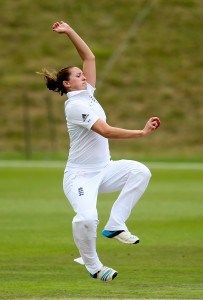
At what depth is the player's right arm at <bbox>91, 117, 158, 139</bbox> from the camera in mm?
10984

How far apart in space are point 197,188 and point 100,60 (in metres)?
21.8

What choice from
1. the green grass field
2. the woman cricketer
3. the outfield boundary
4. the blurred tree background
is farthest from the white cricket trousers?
the blurred tree background

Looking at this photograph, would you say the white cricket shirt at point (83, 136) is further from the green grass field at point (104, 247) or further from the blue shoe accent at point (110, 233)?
the green grass field at point (104, 247)

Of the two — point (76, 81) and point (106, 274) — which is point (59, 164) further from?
point (106, 274)

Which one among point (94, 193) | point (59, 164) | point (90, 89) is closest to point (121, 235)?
point (94, 193)

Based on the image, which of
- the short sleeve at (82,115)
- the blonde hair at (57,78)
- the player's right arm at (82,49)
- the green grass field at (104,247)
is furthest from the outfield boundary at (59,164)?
the short sleeve at (82,115)

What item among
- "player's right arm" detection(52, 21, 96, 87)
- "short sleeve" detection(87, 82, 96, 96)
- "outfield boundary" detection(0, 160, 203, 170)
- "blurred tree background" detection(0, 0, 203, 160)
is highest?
"player's right arm" detection(52, 21, 96, 87)

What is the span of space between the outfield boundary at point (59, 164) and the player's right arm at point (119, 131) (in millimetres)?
20729

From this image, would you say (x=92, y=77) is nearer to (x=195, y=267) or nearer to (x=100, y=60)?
(x=195, y=267)

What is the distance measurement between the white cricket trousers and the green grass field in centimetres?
50

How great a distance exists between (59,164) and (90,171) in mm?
21750

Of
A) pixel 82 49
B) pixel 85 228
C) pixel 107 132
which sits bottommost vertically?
pixel 85 228

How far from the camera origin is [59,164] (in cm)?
3344

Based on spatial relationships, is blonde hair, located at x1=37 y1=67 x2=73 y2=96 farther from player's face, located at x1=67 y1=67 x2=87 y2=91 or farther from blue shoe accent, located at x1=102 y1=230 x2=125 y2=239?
blue shoe accent, located at x1=102 y1=230 x2=125 y2=239
